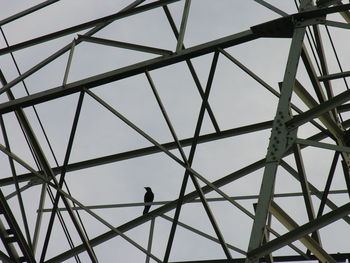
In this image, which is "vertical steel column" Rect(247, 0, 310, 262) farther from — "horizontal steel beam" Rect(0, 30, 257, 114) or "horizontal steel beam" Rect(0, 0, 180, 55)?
"horizontal steel beam" Rect(0, 0, 180, 55)

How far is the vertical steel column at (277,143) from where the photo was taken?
1044 centimetres

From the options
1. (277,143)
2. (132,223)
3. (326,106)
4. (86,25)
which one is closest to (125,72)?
(86,25)

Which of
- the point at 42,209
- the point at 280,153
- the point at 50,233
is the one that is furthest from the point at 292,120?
the point at 42,209

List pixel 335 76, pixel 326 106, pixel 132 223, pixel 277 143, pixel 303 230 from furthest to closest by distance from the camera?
pixel 132 223, pixel 335 76, pixel 277 143, pixel 326 106, pixel 303 230

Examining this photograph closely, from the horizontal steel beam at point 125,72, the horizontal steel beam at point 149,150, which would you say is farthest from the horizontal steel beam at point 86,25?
the horizontal steel beam at point 149,150

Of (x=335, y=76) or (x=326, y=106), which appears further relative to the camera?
(x=335, y=76)

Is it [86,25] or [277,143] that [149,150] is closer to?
[86,25]

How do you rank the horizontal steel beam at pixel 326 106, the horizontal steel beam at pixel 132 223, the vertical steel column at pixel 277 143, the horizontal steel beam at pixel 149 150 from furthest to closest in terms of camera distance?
the horizontal steel beam at pixel 149 150
the horizontal steel beam at pixel 132 223
the horizontal steel beam at pixel 326 106
the vertical steel column at pixel 277 143

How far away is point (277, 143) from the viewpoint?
10.9 metres

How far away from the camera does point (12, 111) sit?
1503 centimetres

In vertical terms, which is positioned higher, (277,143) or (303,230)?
(277,143)

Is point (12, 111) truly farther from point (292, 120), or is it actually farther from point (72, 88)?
point (292, 120)

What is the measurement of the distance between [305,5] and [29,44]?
491cm

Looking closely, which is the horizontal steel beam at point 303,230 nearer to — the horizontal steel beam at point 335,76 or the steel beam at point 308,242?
the steel beam at point 308,242
